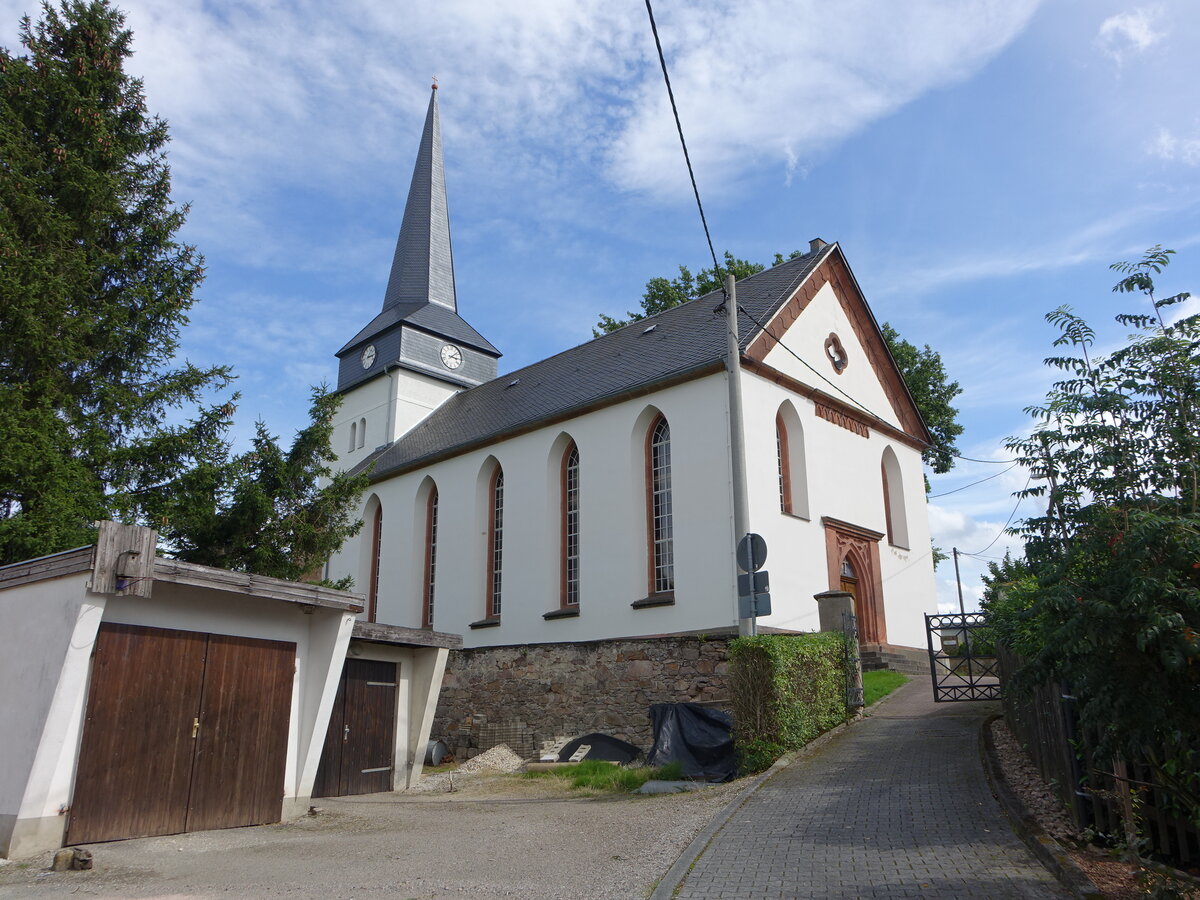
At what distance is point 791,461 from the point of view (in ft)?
66.4

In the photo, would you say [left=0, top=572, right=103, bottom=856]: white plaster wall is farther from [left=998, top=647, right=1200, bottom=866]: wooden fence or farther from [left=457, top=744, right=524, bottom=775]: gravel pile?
[left=998, top=647, right=1200, bottom=866]: wooden fence

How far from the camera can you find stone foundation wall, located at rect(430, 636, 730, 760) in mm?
14523

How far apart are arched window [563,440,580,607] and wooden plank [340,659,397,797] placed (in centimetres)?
752

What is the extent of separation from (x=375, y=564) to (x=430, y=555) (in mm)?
2938

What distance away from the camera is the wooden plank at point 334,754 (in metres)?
12.3

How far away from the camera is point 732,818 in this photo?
8461 millimetres

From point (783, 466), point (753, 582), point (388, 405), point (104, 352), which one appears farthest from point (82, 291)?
point (388, 405)

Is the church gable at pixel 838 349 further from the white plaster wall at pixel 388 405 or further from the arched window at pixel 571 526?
the white plaster wall at pixel 388 405

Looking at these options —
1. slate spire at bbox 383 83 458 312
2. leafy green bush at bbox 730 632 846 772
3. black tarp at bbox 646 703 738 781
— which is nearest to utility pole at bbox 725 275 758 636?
leafy green bush at bbox 730 632 846 772

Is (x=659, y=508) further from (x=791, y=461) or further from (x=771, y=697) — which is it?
(x=771, y=697)

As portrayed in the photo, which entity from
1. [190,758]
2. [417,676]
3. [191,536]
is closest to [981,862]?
[190,758]

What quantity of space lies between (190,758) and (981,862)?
294 inches

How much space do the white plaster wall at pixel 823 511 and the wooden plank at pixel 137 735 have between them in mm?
11223

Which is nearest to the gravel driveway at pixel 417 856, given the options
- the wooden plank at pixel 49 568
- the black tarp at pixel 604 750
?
the wooden plank at pixel 49 568
